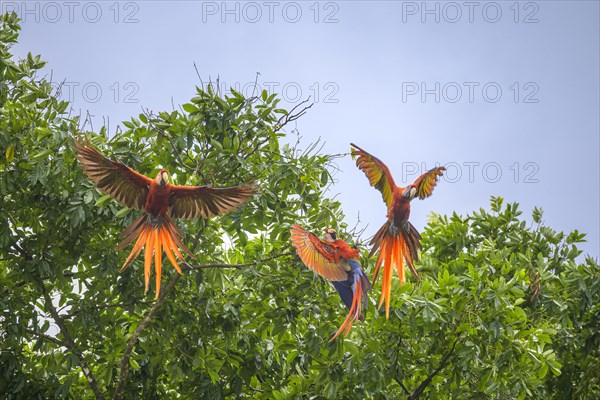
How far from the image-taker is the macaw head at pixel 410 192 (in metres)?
7.48

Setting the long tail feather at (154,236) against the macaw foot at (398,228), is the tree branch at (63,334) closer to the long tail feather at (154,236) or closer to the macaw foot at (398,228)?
the long tail feather at (154,236)

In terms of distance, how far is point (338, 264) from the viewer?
7695 millimetres

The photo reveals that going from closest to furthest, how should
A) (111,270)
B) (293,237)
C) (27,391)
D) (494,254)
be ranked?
(293,237), (111,270), (27,391), (494,254)

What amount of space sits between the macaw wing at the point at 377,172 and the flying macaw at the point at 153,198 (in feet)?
3.27

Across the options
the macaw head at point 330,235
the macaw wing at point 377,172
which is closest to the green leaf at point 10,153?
the macaw head at point 330,235

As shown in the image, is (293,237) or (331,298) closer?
(293,237)

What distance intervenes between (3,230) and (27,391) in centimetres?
171

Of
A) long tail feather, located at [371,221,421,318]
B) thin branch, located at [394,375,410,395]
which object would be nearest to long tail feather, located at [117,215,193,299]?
long tail feather, located at [371,221,421,318]

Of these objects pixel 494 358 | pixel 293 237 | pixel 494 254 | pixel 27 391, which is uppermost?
pixel 494 254

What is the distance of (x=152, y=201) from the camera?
7602 millimetres

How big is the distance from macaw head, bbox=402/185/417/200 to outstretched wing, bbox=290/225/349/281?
0.77 meters

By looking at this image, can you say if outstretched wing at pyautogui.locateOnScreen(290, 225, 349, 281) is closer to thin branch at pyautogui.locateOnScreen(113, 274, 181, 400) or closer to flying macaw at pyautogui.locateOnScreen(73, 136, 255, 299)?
flying macaw at pyautogui.locateOnScreen(73, 136, 255, 299)

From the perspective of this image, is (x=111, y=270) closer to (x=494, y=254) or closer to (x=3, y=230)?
(x=3, y=230)

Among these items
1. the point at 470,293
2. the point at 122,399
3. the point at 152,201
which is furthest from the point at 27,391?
the point at 470,293
